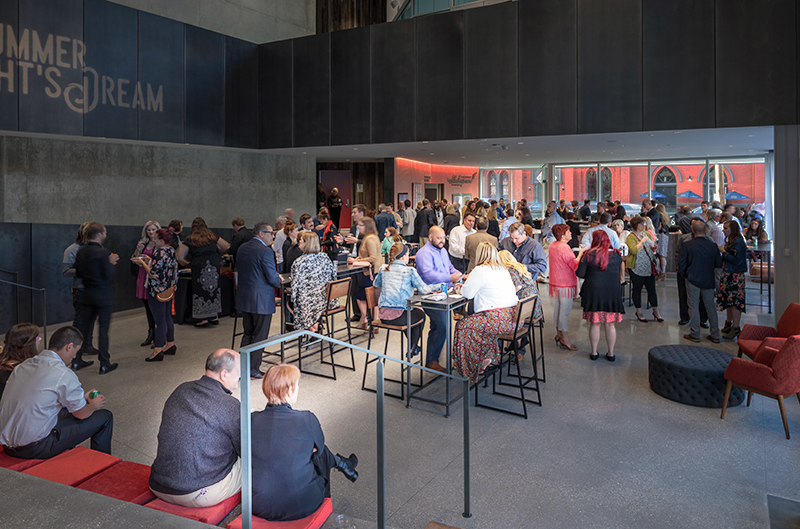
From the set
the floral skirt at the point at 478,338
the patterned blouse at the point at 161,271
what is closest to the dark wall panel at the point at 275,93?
the patterned blouse at the point at 161,271

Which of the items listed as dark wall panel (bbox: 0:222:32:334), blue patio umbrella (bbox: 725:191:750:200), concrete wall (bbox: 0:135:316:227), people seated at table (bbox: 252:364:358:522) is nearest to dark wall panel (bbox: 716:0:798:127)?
people seated at table (bbox: 252:364:358:522)

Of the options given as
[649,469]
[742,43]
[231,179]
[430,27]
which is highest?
[430,27]

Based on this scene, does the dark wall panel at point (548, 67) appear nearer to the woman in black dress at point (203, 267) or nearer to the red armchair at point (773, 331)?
the red armchair at point (773, 331)

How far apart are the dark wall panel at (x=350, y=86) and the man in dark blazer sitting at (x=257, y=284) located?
676 cm

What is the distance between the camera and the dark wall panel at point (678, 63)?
925 cm

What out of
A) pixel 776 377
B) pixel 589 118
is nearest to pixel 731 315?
pixel 776 377

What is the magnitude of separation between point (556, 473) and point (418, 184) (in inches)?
653

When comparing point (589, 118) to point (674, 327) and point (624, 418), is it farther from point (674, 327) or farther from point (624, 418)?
point (624, 418)

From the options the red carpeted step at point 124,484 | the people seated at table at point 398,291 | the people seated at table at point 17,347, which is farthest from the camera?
the people seated at table at point 398,291

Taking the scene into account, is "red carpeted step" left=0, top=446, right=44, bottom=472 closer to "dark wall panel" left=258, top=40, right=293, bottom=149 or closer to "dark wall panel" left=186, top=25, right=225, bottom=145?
"dark wall panel" left=186, top=25, right=225, bottom=145

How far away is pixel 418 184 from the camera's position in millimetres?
19984

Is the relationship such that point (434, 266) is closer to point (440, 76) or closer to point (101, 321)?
point (101, 321)

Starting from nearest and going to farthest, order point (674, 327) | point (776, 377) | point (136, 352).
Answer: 1. point (776, 377)
2. point (136, 352)
3. point (674, 327)

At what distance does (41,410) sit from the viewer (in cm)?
333
